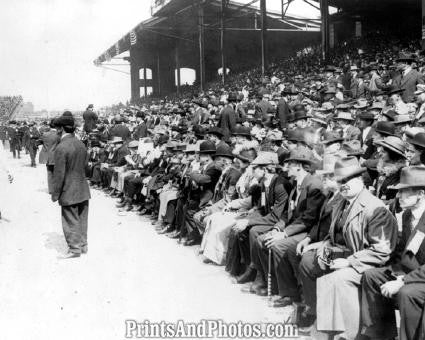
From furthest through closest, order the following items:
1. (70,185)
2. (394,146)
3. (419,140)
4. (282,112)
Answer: (282,112) → (70,185) → (419,140) → (394,146)

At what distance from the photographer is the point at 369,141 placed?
7641mm

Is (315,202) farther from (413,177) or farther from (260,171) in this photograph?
(413,177)

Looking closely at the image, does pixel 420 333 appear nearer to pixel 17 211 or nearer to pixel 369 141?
pixel 369 141

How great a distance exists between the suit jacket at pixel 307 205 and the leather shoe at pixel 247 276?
0.80 meters

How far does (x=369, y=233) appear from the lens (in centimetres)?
411

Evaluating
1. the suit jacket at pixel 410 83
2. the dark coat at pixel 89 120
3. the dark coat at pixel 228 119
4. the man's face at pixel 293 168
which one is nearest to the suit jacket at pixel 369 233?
the man's face at pixel 293 168

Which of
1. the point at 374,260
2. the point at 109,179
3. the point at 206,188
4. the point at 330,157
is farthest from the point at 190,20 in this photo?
the point at 374,260

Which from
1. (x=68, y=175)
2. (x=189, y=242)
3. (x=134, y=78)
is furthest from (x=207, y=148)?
(x=134, y=78)

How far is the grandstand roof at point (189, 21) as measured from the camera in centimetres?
2510

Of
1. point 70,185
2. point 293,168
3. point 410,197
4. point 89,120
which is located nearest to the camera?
point 410,197

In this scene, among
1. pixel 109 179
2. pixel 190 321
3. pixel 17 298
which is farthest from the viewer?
pixel 109 179

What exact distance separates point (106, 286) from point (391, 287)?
338 centimetres

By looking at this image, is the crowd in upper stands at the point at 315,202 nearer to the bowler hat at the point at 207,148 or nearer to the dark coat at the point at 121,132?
the bowler hat at the point at 207,148

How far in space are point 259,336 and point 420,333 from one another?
1451 millimetres
